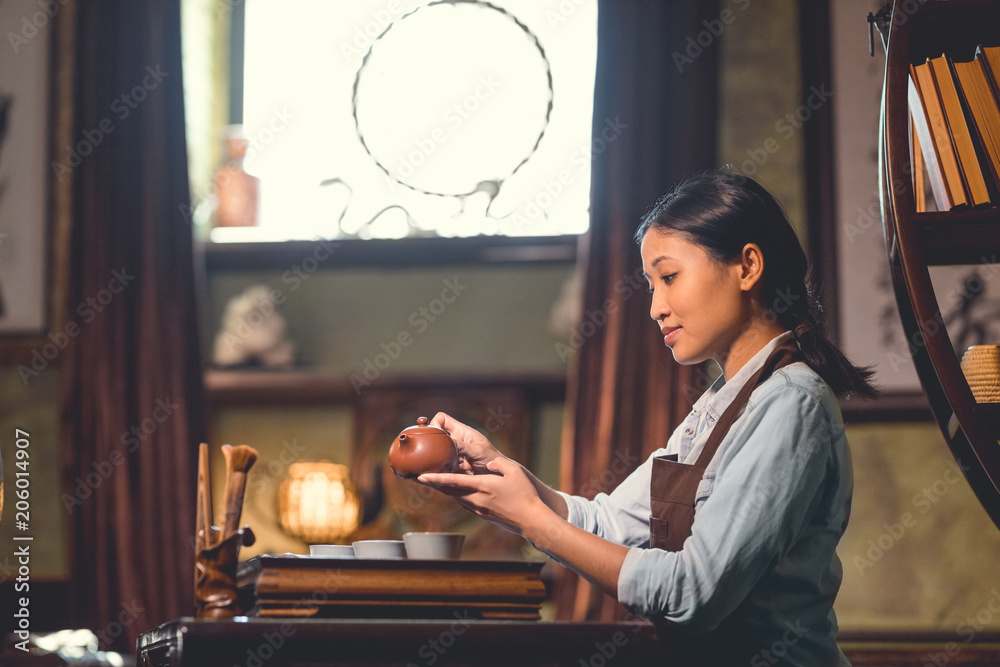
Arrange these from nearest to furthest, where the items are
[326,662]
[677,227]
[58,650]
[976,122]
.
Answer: [326,662] → [677,227] → [976,122] → [58,650]

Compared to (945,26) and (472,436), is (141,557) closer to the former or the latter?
(472,436)

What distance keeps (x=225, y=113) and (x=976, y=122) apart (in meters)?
3.27

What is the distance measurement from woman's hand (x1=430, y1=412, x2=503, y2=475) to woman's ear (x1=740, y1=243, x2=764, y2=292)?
508 mm

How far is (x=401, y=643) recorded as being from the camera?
131 centimetres

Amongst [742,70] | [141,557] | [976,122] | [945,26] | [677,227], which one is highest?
[742,70]

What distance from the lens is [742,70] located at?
3.81m

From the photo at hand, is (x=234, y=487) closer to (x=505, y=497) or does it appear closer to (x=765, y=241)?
(x=505, y=497)

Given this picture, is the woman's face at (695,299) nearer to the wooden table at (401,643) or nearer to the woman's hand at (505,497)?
the woman's hand at (505,497)

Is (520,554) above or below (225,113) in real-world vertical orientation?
below

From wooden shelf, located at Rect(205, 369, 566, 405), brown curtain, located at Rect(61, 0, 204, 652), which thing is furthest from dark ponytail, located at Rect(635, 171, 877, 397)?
brown curtain, located at Rect(61, 0, 204, 652)

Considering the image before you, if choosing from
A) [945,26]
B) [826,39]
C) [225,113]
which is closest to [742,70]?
[826,39]

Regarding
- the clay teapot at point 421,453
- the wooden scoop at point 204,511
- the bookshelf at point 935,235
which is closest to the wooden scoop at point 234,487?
the wooden scoop at point 204,511

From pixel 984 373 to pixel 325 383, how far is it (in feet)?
8.05

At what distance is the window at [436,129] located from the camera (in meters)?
4.05
